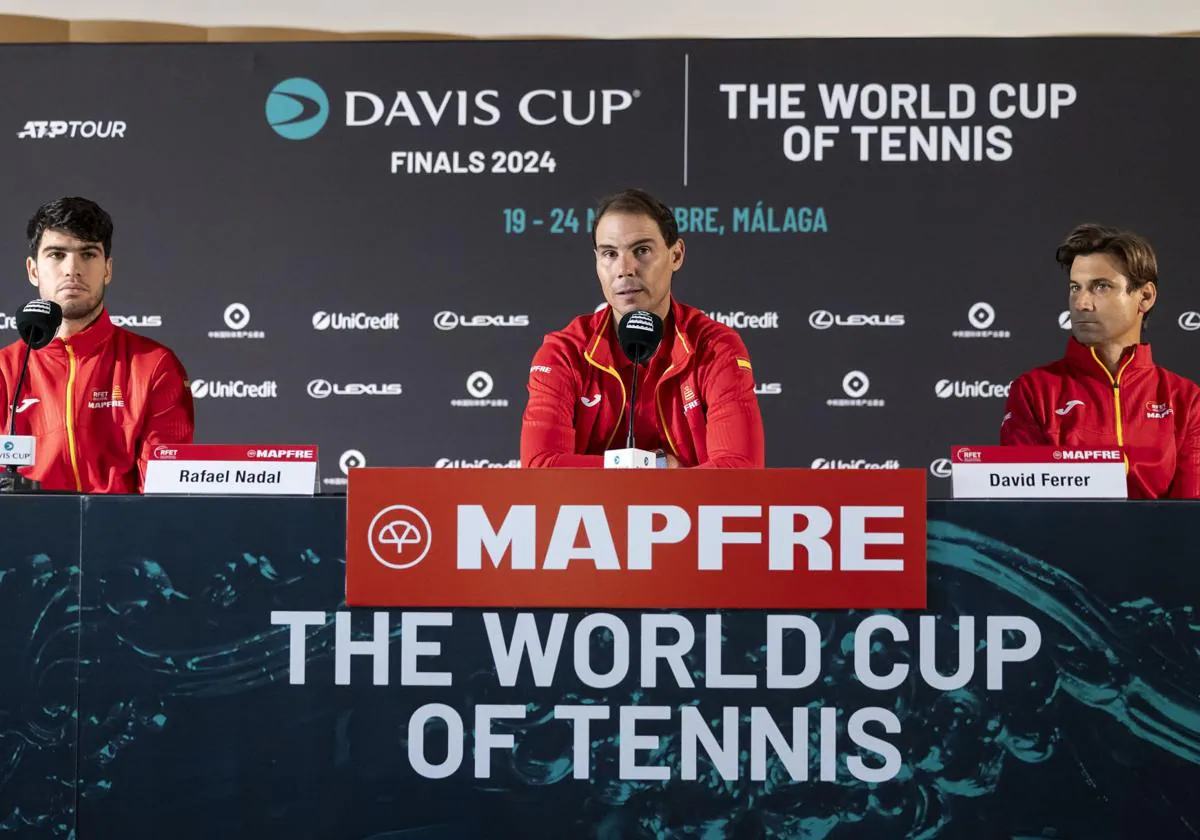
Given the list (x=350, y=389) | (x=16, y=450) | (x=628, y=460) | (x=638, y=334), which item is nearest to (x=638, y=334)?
(x=638, y=334)

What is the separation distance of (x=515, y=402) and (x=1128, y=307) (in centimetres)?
195

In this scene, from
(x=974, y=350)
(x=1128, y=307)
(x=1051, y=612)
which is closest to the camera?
(x=1051, y=612)

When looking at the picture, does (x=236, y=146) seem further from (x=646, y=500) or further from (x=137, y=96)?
(x=646, y=500)

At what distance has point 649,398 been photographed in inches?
107

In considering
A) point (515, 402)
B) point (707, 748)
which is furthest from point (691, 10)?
point (707, 748)

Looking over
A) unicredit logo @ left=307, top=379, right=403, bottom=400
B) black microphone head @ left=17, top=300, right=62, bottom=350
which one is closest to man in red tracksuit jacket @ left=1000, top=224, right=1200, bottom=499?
unicredit logo @ left=307, top=379, right=403, bottom=400

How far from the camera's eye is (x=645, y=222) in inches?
108

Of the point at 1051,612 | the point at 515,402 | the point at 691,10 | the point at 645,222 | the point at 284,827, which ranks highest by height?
the point at 691,10

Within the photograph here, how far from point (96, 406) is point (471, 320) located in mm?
1440

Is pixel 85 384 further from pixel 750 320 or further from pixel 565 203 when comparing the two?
pixel 750 320

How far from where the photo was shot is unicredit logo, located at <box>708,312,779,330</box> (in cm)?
397

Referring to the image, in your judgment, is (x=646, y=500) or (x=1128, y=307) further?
(x=1128, y=307)

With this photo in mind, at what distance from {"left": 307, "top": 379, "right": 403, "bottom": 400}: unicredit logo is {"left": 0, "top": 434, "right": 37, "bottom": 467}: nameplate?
1.98m

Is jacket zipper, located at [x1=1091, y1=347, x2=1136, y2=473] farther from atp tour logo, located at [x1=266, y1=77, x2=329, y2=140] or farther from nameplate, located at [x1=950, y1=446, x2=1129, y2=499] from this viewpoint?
atp tour logo, located at [x1=266, y1=77, x2=329, y2=140]
